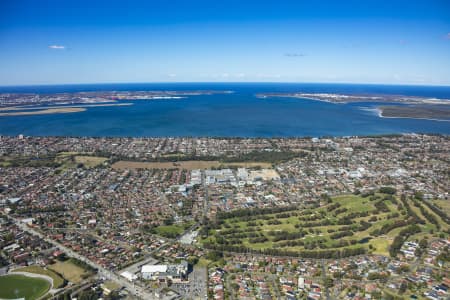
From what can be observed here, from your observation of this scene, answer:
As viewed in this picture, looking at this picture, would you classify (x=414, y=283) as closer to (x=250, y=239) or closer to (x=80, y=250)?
(x=250, y=239)

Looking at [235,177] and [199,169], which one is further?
[199,169]

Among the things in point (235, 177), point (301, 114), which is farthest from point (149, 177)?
point (301, 114)

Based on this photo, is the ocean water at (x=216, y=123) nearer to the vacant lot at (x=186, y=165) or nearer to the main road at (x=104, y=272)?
the vacant lot at (x=186, y=165)


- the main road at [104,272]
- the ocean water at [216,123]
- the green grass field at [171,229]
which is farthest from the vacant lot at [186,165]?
the ocean water at [216,123]

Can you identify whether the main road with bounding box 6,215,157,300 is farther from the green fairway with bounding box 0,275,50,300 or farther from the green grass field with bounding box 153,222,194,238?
the green grass field with bounding box 153,222,194,238

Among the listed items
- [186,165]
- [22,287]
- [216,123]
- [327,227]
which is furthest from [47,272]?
[216,123]

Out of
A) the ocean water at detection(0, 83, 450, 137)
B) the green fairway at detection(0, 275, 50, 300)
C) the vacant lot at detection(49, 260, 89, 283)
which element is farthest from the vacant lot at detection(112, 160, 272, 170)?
the green fairway at detection(0, 275, 50, 300)
